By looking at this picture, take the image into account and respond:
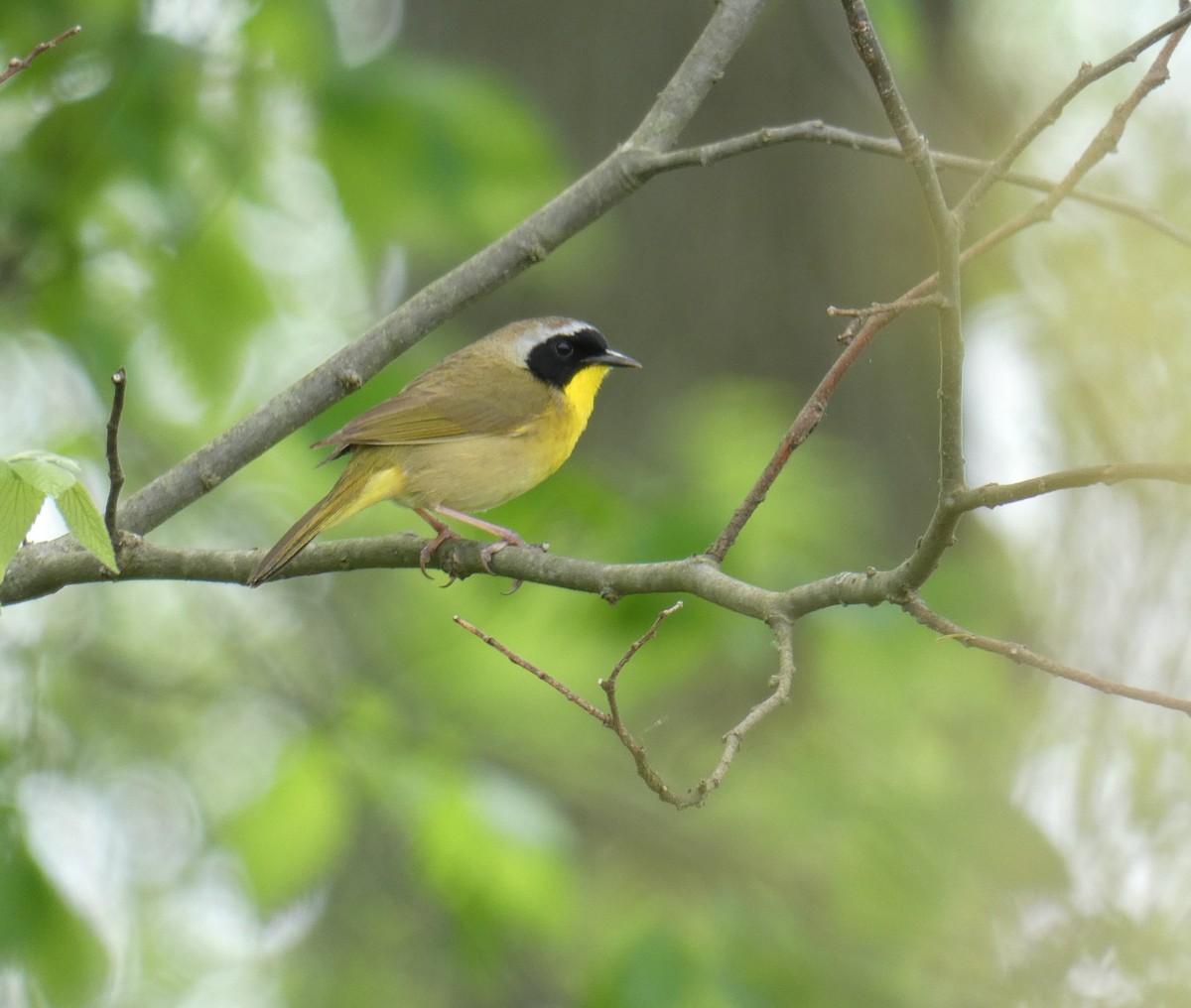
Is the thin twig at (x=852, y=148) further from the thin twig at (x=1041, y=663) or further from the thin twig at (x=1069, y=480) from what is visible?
A: the thin twig at (x=1041, y=663)

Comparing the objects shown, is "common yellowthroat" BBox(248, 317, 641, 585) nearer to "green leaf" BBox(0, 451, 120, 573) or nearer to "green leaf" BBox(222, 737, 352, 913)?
"green leaf" BBox(222, 737, 352, 913)

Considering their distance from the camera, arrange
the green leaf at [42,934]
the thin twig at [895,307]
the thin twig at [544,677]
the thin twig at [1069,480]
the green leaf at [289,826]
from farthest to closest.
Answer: the green leaf at [289,826]
the green leaf at [42,934]
the thin twig at [544,677]
the thin twig at [895,307]
the thin twig at [1069,480]

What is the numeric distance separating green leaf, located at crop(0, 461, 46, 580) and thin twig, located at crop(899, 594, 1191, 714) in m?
1.50

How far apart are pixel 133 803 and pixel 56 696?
13.3 feet

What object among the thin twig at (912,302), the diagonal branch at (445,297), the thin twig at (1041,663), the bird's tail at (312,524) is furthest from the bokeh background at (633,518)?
the thin twig at (1041,663)

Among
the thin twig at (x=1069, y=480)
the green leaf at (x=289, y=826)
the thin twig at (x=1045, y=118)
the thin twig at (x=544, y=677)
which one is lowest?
the green leaf at (x=289, y=826)

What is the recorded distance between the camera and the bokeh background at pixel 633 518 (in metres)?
4.72

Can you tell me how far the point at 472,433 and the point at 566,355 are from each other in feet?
2.68

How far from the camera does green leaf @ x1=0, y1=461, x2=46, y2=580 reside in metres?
2.30

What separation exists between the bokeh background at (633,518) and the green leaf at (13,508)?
101 inches

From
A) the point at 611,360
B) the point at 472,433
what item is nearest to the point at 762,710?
the point at 472,433

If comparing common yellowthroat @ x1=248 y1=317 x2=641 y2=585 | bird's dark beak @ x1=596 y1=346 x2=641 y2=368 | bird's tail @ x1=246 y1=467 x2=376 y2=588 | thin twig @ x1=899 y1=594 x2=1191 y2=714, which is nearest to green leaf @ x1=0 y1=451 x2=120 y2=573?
bird's tail @ x1=246 y1=467 x2=376 y2=588

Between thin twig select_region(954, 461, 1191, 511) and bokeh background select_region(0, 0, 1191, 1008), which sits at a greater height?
thin twig select_region(954, 461, 1191, 511)

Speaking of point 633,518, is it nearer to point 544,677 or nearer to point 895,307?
point 544,677
